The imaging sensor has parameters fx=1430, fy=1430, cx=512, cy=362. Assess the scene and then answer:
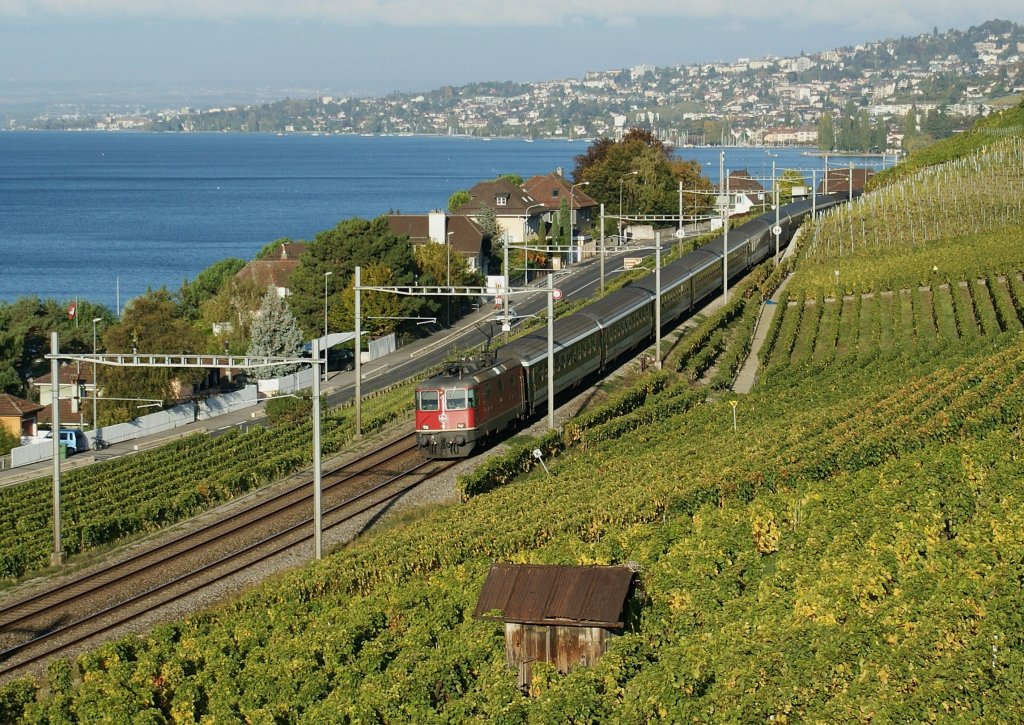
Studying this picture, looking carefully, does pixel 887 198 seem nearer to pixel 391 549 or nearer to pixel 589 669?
pixel 391 549

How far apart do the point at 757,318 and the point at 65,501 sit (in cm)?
3464

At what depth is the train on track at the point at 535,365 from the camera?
130ft

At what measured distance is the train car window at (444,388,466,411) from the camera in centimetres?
3944

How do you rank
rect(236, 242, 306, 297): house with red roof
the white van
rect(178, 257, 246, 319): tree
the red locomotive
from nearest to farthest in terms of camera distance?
the red locomotive → the white van → rect(236, 242, 306, 297): house with red roof → rect(178, 257, 246, 319): tree

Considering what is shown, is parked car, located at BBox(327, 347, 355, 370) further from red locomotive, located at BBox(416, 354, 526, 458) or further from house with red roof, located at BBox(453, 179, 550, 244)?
house with red roof, located at BBox(453, 179, 550, 244)

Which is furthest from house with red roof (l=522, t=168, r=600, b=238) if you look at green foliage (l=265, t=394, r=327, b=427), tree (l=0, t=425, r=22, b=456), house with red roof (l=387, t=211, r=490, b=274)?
tree (l=0, t=425, r=22, b=456)

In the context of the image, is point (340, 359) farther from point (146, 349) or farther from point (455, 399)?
point (455, 399)

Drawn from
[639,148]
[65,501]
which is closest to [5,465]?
[65,501]

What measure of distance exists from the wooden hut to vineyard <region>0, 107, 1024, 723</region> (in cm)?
51

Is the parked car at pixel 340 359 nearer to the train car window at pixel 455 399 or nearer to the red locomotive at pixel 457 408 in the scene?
the red locomotive at pixel 457 408

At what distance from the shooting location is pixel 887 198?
9212cm

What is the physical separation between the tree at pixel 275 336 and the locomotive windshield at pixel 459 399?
29.5 m

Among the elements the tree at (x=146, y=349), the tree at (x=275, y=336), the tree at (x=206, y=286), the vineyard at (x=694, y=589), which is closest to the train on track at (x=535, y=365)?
the vineyard at (x=694, y=589)

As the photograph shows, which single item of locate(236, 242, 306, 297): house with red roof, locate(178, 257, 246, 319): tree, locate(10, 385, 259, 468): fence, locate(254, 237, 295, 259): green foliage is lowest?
locate(10, 385, 259, 468): fence
